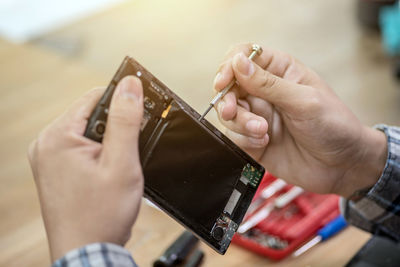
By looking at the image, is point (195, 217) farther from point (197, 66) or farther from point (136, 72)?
point (197, 66)

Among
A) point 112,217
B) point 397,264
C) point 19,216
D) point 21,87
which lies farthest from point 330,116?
point 21,87

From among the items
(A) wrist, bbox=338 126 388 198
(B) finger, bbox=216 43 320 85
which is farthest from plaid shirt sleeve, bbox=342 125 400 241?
(B) finger, bbox=216 43 320 85

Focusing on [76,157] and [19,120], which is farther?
[19,120]

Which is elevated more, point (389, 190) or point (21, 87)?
point (389, 190)

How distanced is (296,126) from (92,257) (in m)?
0.40

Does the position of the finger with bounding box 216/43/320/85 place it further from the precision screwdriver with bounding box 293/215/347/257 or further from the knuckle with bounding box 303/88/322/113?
the precision screwdriver with bounding box 293/215/347/257

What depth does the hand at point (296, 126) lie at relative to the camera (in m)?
0.71

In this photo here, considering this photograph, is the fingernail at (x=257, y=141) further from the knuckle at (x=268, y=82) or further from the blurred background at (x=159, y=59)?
the blurred background at (x=159, y=59)

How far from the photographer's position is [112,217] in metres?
0.52

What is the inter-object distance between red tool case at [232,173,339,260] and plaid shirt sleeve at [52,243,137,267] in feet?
1.11

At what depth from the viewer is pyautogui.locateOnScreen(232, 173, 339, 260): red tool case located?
79 cm

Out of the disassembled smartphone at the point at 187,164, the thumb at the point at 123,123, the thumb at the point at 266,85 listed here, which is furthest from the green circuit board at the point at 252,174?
the thumb at the point at 123,123

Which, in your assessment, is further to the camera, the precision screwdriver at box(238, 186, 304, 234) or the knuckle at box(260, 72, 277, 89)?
the precision screwdriver at box(238, 186, 304, 234)

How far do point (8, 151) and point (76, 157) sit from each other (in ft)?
2.39
